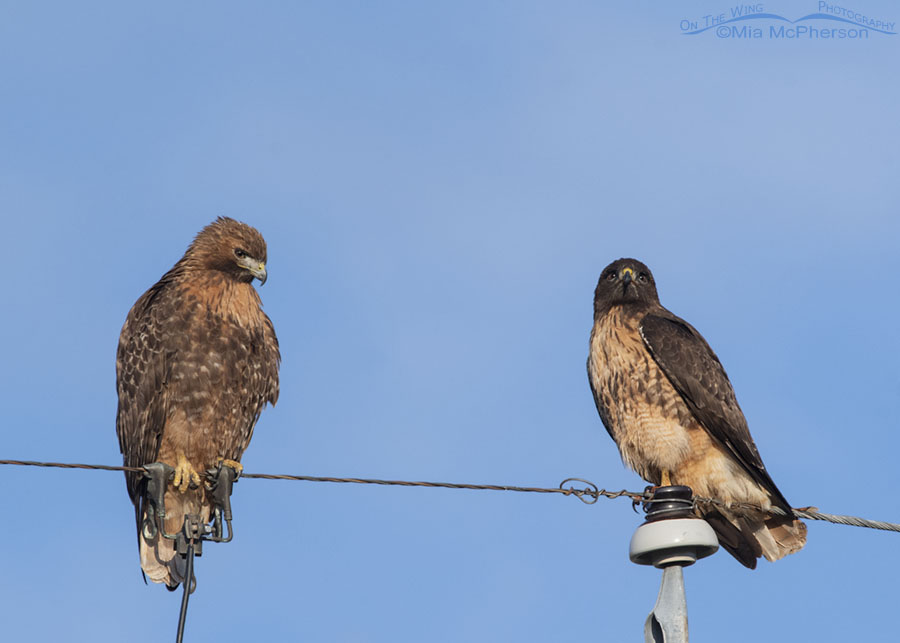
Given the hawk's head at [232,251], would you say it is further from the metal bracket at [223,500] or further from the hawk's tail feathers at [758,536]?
the hawk's tail feathers at [758,536]

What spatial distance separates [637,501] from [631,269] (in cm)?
254

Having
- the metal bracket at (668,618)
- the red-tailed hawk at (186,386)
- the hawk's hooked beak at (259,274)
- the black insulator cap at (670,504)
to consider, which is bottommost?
the metal bracket at (668,618)

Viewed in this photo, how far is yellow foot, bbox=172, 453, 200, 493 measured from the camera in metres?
8.55

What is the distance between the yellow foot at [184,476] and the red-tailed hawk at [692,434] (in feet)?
10.5

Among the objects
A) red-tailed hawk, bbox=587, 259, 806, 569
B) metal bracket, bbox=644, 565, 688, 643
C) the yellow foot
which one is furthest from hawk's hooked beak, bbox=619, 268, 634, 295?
metal bracket, bbox=644, 565, 688, 643

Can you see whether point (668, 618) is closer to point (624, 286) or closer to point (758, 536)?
point (758, 536)

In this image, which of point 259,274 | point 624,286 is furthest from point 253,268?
point 624,286

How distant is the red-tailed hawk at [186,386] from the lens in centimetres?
853

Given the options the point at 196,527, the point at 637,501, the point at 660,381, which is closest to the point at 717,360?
the point at 660,381

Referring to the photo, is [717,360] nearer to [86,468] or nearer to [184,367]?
[184,367]

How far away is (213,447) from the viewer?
862 cm

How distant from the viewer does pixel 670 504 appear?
661 centimetres

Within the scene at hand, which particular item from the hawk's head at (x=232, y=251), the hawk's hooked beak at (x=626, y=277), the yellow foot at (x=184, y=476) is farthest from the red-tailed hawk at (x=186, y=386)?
the hawk's hooked beak at (x=626, y=277)

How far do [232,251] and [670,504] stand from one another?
422cm
